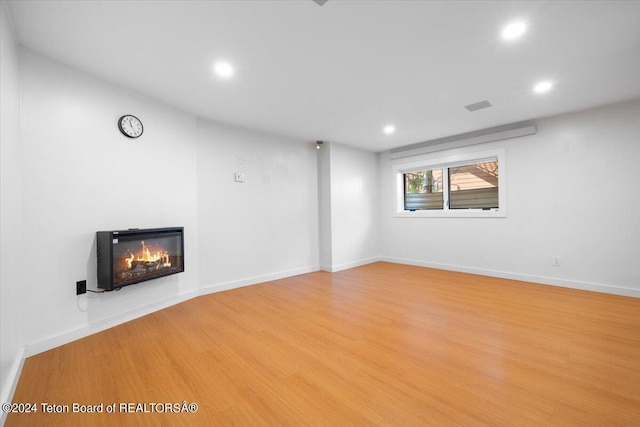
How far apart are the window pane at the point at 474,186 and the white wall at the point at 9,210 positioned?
5831mm

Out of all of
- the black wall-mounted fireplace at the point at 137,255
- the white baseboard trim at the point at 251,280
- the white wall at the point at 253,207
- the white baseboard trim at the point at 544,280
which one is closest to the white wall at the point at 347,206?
the white wall at the point at 253,207

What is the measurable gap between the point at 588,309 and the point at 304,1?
164 inches

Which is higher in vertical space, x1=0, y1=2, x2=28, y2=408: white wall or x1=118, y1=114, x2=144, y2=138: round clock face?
x1=118, y1=114, x2=144, y2=138: round clock face

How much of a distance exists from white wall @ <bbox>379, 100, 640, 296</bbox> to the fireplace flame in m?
4.77

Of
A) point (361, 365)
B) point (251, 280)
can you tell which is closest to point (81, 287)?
point (251, 280)

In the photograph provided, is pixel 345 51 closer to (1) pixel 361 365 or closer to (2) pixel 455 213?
(1) pixel 361 365

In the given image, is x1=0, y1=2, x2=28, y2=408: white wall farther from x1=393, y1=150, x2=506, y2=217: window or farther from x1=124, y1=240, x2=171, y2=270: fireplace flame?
x1=393, y1=150, x2=506, y2=217: window

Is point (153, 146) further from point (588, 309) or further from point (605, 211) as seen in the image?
point (605, 211)

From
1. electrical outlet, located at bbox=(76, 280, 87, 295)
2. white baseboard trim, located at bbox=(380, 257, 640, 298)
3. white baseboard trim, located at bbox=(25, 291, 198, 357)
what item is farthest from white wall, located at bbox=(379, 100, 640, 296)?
electrical outlet, located at bbox=(76, 280, 87, 295)

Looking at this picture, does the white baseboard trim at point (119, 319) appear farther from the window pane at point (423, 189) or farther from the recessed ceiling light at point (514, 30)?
the recessed ceiling light at point (514, 30)

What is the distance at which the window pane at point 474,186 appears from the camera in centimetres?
472

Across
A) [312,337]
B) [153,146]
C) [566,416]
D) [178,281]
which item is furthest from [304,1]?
[178,281]

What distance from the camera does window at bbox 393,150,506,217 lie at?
4.66 metres

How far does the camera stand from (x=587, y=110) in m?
3.71
